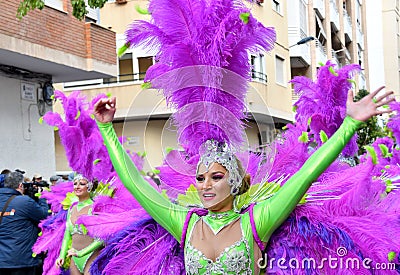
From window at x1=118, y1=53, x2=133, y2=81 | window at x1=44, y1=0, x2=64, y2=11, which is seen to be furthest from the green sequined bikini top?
window at x1=118, y1=53, x2=133, y2=81

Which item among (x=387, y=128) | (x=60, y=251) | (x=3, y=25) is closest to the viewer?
(x=60, y=251)

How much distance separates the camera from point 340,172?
3.49 metres

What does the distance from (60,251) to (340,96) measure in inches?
118

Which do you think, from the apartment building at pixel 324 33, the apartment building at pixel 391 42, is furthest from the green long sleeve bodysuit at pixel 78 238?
the apartment building at pixel 391 42

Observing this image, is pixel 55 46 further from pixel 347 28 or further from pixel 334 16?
pixel 347 28

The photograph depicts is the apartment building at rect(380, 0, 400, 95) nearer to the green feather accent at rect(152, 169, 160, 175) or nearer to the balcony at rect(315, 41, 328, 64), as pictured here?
the balcony at rect(315, 41, 328, 64)

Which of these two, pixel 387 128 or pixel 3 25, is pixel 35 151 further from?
pixel 387 128

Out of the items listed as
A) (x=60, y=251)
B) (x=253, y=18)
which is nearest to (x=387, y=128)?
(x=60, y=251)

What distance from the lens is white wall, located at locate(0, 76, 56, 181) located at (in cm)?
997

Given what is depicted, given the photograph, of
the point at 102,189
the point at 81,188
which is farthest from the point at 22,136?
the point at 102,189

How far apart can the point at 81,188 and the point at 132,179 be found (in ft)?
10.0

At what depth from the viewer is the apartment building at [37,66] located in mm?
9352

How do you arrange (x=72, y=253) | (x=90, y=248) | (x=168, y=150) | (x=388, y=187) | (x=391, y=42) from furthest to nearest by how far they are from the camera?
(x=391, y=42) → (x=72, y=253) → (x=90, y=248) → (x=388, y=187) → (x=168, y=150)

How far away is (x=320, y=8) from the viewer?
2525 cm
